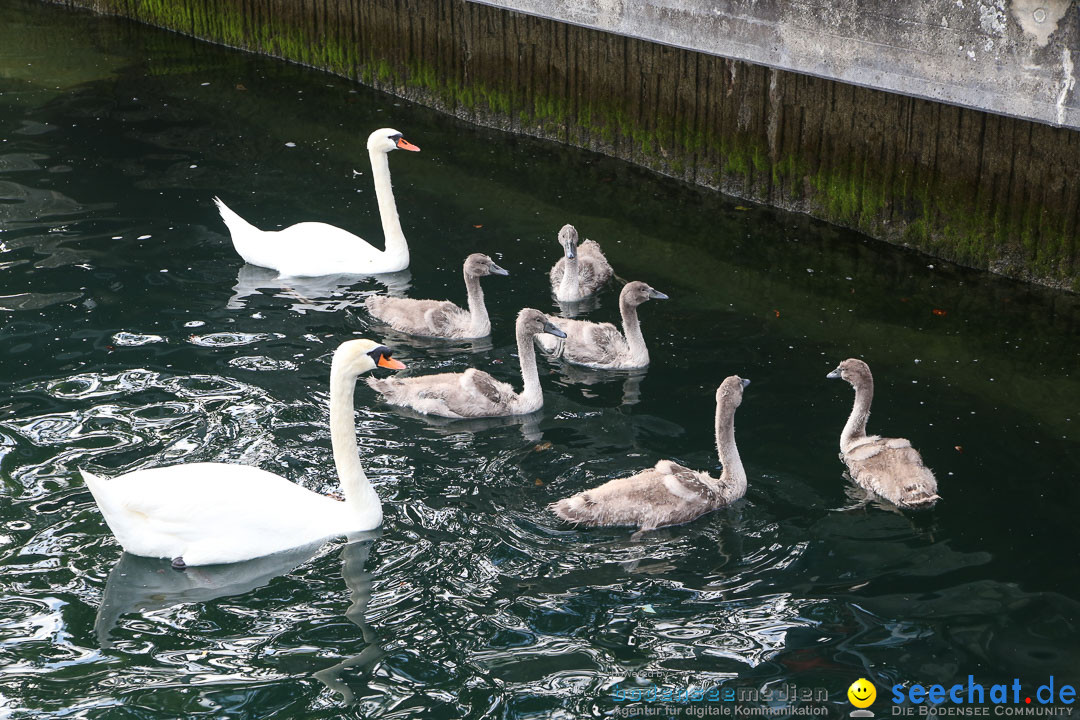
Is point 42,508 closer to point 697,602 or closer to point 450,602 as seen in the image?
point 450,602

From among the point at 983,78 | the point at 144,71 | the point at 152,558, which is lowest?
the point at 152,558

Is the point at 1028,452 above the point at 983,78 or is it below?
below

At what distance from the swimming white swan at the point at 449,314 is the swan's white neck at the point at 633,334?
50.4 inches

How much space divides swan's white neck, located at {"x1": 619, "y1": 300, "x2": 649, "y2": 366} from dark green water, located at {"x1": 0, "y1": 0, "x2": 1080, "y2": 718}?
260 millimetres

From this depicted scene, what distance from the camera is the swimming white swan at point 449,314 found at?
1065 centimetres

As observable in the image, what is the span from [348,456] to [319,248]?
4.17 meters

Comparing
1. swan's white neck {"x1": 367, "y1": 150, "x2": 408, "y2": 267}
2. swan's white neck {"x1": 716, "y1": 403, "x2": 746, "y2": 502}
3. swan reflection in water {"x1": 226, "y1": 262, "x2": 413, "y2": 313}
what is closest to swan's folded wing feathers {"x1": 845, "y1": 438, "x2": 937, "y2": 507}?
swan's white neck {"x1": 716, "y1": 403, "x2": 746, "y2": 502}

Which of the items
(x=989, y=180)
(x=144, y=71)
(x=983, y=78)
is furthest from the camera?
(x=144, y=71)

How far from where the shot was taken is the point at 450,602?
7246 mm

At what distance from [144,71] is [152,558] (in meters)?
11.9

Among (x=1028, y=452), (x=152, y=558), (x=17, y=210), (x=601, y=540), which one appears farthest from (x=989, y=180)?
(x=17, y=210)

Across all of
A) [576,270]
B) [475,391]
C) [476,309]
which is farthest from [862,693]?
[576,270]

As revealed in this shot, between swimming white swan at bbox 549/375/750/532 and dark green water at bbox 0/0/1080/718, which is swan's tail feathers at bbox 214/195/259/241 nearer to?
dark green water at bbox 0/0/1080/718

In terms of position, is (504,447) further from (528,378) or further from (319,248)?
(319,248)
